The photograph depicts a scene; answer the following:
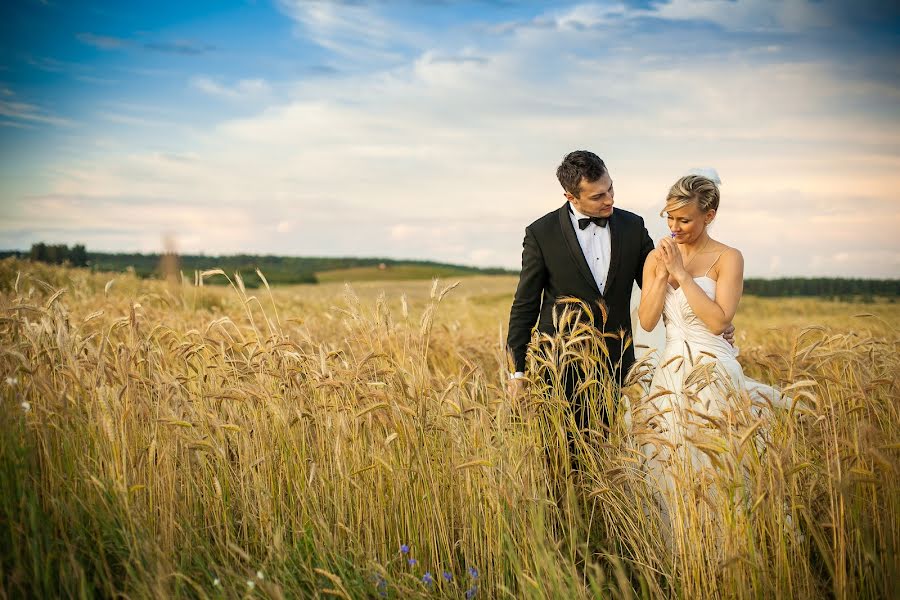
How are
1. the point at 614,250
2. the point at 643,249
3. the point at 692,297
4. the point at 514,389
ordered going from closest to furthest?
the point at 514,389
the point at 692,297
the point at 614,250
the point at 643,249

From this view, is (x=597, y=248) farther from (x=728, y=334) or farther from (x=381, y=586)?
(x=381, y=586)

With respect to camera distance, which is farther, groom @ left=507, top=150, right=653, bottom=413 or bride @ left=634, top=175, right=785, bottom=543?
groom @ left=507, top=150, right=653, bottom=413

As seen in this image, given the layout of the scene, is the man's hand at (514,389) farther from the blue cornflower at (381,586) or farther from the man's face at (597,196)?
the man's face at (597,196)

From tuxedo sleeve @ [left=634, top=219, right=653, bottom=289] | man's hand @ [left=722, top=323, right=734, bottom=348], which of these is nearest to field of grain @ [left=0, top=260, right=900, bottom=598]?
man's hand @ [left=722, top=323, right=734, bottom=348]

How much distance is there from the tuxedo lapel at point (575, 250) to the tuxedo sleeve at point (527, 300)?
8.5 inches

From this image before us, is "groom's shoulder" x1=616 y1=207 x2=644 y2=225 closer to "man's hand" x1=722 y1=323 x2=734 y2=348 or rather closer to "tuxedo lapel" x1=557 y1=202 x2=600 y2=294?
"tuxedo lapel" x1=557 y1=202 x2=600 y2=294

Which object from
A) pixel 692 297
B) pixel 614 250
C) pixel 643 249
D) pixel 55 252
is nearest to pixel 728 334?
pixel 692 297

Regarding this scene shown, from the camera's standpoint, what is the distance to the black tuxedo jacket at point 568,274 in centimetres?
442

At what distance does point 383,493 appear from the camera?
10.9 feet

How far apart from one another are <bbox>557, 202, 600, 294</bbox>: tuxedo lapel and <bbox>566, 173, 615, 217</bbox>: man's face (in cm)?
21

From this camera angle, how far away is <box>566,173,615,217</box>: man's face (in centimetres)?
418

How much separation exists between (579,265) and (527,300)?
43 cm

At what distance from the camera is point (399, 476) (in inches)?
129

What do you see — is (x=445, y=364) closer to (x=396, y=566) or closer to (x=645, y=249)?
(x=645, y=249)
